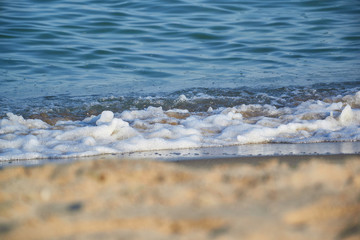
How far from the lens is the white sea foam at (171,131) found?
3838mm

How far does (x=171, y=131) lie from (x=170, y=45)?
4.82m

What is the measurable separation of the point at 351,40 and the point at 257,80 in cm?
334

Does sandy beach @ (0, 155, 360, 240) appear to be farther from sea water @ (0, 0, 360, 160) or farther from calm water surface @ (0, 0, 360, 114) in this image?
calm water surface @ (0, 0, 360, 114)

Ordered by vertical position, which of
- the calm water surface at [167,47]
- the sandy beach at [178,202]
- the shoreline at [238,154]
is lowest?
the calm water surface at [167,47]

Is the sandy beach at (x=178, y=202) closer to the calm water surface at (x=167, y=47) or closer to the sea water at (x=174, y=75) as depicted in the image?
the sea water at (x=174, y=75)

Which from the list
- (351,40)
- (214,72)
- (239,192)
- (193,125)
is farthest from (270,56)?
(239,192)

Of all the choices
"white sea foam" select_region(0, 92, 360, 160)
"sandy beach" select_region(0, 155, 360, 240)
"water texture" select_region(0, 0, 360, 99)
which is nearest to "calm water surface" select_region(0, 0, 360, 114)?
"water texture" select_region(0, 0, 360, 99)

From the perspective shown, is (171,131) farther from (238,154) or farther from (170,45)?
(170,45)

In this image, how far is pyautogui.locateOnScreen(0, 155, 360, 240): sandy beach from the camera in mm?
1556

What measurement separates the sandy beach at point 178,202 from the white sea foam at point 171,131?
5.19ft

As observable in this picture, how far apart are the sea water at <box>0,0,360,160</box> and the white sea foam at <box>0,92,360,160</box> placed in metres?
0.01

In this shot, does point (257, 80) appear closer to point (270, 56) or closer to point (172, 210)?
point (270, 56)

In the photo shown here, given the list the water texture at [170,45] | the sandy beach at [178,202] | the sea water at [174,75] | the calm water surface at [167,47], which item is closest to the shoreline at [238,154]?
the sea water at [174,75]

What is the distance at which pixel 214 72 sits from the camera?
7453 mm
